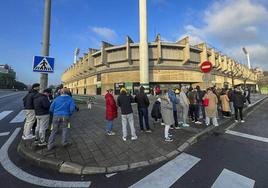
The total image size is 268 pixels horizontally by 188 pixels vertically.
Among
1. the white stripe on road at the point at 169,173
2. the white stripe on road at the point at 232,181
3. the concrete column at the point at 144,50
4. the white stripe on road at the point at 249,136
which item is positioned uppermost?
the concrete column at the point at 144,50

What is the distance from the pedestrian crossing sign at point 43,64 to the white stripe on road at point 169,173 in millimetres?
4923

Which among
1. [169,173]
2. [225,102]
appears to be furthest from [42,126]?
[225,102]

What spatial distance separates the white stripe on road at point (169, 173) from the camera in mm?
3299

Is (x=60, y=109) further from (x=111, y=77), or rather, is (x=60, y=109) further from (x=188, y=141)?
(x=111, y=77)

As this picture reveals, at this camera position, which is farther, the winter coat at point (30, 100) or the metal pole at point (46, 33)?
the metal pole at point (46, 33)

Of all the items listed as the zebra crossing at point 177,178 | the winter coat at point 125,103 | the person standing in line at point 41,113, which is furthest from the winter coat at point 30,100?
the zebra crossing at point 177,178

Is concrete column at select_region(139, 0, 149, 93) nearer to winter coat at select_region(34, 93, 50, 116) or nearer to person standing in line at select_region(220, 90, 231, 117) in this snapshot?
person standing in line at select_region(220, 90, 231, 117)

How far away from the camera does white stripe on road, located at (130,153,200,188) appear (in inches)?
130

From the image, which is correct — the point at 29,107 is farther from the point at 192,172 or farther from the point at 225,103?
the point at 225,103

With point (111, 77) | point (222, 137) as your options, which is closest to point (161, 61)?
point (111, 77)

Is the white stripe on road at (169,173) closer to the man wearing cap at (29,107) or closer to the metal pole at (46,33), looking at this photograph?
the man wearing cap at (29,107)

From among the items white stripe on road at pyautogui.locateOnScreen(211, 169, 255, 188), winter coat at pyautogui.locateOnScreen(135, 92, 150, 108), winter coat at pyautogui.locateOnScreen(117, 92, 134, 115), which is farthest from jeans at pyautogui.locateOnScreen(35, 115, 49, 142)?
white stripe on road at pyautogui.locateOnScreen(211, 169, 255, 188)

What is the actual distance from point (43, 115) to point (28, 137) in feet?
4.51

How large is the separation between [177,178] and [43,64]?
5505mm
